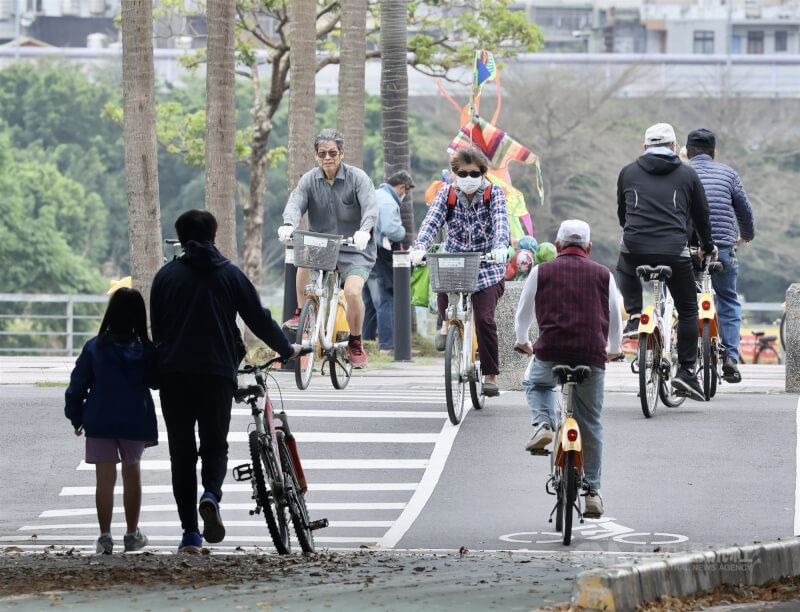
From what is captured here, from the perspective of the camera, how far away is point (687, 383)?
13.4 m

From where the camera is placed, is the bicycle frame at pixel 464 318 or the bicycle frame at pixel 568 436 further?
the bicycle frame at pixel 464 318

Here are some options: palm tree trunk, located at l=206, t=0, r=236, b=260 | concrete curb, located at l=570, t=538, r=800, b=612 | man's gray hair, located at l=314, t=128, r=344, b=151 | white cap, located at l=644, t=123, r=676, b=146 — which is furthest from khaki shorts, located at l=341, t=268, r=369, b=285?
concrete curb, located at l=570, t=538, r=800, b=612

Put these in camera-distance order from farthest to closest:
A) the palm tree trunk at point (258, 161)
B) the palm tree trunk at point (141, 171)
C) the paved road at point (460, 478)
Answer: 1. the palm tree trunk at point (258, 161)
2. the palm tree trunk at point (141, 171)
3. the paved road at point (460, 478)

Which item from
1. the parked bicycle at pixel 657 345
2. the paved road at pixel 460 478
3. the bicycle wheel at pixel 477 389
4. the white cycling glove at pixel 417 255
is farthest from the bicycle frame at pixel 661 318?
the white cycling glove at pixel 417 255

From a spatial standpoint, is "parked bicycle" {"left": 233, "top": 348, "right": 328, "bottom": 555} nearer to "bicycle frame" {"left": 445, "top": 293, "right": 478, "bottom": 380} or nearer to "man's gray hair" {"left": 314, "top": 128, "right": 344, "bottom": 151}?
"bicycle frame" {"left": 445, "top": 293, "right": 478, "bottom": 380}

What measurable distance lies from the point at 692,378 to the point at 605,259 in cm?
6623

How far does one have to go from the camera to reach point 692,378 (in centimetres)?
1345

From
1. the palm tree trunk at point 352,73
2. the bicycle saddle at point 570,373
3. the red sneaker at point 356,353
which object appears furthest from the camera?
the palm tree trunk at point 352,73

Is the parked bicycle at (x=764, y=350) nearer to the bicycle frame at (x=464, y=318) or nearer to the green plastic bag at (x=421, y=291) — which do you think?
the green plastic bag at (x=421, y=291)

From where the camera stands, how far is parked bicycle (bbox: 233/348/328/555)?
28.8ft

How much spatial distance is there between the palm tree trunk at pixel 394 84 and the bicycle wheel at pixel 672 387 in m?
9.79

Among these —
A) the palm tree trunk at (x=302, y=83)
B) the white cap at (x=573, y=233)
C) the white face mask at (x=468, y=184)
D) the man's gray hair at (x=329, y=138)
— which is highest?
the palm tree trunk at (x=302, y=83)

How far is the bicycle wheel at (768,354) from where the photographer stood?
38.8 m

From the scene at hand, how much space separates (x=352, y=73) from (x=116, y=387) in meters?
13.7
